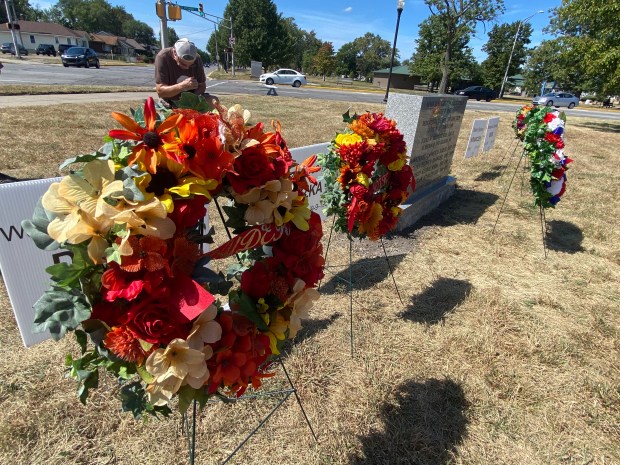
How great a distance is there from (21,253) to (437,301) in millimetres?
3348

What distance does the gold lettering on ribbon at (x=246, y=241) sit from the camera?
1.19 meters

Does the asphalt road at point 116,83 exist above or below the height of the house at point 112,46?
below

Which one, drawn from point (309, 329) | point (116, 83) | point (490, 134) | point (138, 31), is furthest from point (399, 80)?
point (138, 31)

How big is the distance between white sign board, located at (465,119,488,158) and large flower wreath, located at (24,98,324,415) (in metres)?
8.68

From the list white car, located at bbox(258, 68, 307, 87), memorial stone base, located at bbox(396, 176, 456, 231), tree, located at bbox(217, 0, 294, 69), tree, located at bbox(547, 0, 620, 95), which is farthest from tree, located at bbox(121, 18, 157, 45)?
memorial stone base, located at bbox(396, 176, 456, 231)

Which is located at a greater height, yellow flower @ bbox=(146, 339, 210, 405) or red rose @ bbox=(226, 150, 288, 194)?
red rose @ bbox=(226, 150, 288, 194)

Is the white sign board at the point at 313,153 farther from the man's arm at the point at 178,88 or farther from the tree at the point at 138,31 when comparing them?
the tree at the point at 138,31

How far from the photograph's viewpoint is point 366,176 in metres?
2.69

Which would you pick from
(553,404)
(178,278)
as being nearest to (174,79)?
(178,278)

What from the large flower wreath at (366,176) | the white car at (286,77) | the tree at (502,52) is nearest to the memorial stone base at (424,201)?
the large flower wreath at (366,176)

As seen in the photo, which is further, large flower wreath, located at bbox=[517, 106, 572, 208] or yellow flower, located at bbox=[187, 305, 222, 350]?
large flower wreath, located at bbox=[517, 106, 572, 208]

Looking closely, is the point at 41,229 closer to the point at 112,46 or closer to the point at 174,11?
the point at 174,11

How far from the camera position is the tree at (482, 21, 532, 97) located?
4338cm

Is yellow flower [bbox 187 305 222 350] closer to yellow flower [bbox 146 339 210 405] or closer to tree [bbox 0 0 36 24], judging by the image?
yellow flower [bbox 146 339 210 405]
